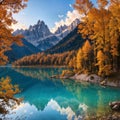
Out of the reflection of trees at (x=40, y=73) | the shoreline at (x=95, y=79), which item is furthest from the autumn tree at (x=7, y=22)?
the reflection of trees at (x=40, y=73)

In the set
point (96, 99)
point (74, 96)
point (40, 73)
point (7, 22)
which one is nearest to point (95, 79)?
point (74, 96)

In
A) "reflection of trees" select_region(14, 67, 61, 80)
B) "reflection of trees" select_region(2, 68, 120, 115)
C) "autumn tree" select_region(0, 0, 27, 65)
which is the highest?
"autumn tree" select_region(0, 0, 27, 65)

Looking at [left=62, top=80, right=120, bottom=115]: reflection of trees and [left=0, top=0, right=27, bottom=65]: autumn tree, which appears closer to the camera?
[left=0, top=0, right=27, bottom=65]: autumn tree

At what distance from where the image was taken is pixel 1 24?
18.5 metres

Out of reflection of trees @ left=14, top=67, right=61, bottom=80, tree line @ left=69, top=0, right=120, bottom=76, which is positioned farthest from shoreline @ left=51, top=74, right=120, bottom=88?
reflection of trees @ left=14, top=67, right=61, bottom=80

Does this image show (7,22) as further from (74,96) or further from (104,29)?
(104,29)

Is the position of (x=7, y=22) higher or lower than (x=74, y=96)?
higher

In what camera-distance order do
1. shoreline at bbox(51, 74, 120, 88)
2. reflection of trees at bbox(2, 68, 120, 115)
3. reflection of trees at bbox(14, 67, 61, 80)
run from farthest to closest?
reflection of trees at bbox(14, 67, 61, 80) → shoreline at bbox(51, 74, 120, 88) → reflection of trees at bbox(2, 68, 120, 115)

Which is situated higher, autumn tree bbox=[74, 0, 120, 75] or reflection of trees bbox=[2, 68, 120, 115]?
autumn tree bbox=[74, 0, 120, 75]

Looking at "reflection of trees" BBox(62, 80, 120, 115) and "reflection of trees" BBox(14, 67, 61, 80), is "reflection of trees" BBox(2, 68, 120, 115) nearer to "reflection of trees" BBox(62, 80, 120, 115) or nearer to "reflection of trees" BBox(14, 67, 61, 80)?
"reflection of trees" BBox(62, 80, 120, 115)

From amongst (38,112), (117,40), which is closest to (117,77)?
(117,40)

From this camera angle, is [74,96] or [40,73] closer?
[74,96]

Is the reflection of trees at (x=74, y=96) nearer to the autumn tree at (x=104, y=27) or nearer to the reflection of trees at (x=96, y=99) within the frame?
the reflection of trees at (x=96, y=99)

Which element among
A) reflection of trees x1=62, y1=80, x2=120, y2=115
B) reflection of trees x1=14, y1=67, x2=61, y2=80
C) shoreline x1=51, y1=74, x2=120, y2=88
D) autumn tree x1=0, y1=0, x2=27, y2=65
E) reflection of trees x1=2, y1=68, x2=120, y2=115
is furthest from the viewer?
reflection of trees x1=14, y1=67, x2=61, y2=80
